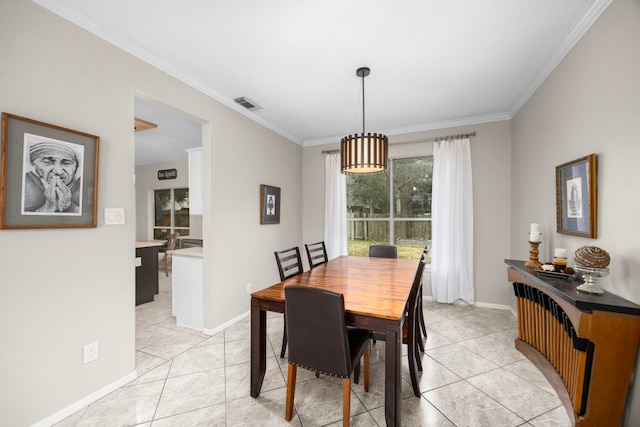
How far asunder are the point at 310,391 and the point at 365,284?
874 mm

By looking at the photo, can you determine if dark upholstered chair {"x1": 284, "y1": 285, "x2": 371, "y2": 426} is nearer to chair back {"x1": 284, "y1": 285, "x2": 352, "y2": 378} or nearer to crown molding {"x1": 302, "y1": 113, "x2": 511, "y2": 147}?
chair back {"x1": 284, "y1": 285, "x2": 352, "y2": 378}

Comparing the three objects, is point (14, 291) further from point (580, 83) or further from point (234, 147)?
point (580, 83)

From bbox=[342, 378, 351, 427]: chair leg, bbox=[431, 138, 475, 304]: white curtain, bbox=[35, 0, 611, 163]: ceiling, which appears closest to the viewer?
bbox=[342, 378, 351, 427]: chair leg

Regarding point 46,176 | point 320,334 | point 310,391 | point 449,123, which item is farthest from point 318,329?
point 449,123

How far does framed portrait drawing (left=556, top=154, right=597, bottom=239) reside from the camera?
175 cm

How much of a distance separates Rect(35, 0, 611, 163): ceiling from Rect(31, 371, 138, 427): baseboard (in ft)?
8.34

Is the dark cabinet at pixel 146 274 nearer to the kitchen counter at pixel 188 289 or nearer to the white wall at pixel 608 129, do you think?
the kitchen counter at pixel 188 289

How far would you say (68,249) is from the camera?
1.71m

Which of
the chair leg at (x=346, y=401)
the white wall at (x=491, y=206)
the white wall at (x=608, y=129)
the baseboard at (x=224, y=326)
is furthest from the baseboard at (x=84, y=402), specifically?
the white wall at (x=491, y=206)

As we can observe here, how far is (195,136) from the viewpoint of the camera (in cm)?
460

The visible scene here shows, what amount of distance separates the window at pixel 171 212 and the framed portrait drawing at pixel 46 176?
16.3 feet

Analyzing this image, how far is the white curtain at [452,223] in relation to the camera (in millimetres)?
3605

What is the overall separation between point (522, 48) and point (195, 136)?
4.57m

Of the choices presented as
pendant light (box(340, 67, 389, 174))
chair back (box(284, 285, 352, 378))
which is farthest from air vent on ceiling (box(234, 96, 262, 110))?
chair back (box(284, 285, 352, 378))
